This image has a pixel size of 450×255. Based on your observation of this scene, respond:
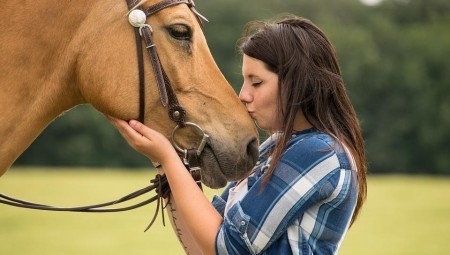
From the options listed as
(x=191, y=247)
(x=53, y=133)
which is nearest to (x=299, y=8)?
(x=53, y=133)

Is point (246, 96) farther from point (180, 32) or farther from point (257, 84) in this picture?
point (180, 32)

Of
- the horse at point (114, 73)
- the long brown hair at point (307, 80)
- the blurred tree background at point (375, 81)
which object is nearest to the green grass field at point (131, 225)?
the horse at point (114, 73)

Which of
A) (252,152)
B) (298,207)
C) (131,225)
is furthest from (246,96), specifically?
(131,225)

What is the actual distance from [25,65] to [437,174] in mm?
42391

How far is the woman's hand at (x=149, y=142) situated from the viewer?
311 cm

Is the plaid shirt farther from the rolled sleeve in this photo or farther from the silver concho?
the silver concho

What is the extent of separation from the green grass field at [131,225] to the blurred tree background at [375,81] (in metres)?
18.2

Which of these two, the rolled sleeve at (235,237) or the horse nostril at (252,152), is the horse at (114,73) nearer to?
the horse nostril at (252,152)

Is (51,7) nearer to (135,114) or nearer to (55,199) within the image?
(135,114)

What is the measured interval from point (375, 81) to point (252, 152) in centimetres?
4563

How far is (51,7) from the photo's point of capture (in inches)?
126

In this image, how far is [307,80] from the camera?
3125 mm

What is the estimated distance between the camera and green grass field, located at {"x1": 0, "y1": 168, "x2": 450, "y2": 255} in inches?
525

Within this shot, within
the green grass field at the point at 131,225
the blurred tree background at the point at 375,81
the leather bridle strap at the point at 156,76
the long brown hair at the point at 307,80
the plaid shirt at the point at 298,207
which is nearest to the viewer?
the plaid shirt at the point at 298,207
